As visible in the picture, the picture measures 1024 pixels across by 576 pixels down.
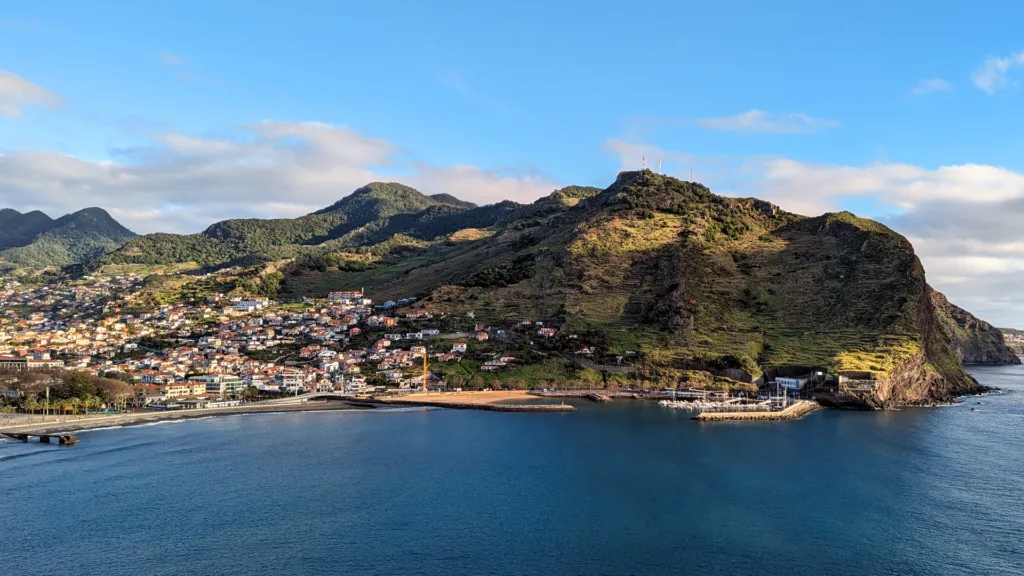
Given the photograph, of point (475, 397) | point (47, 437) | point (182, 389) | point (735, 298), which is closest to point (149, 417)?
point (47, 437)

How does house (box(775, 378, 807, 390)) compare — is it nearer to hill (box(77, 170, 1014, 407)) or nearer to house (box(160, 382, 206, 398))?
hill (box(77, 170, 1014, 407))

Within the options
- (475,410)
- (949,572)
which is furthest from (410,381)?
(949,572)

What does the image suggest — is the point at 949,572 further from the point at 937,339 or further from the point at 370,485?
the point at 937,339

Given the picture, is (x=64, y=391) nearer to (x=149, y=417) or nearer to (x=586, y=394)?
(x=149, y=417)

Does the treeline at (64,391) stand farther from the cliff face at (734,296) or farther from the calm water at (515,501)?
the cliff face at (734,296)

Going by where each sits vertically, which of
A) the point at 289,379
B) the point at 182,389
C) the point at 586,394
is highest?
the point at 289,379

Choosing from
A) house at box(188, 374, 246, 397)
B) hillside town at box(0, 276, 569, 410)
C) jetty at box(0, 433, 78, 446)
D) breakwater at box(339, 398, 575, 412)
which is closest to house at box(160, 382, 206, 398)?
hillside town at box(0, 276, 569, 410)

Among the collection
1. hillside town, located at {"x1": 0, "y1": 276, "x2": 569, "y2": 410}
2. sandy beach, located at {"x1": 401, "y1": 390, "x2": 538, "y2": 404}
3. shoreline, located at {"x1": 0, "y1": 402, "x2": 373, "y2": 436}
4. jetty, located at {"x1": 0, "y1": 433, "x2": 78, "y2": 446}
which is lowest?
jetty, located at {"x1": 0, "y1": 433, "x2": 78, "y2": 446}
